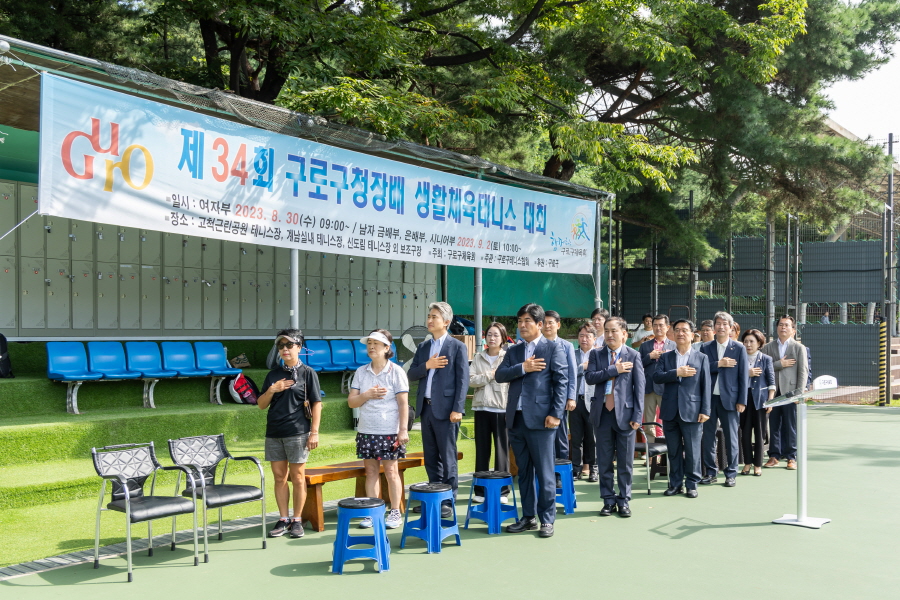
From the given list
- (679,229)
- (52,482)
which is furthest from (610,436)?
(679,229)

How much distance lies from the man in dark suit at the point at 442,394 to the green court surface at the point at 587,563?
0.48 m

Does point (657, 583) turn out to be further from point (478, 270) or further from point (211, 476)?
point (478, 270)

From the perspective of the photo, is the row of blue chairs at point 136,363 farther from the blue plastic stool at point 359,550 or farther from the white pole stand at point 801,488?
the white pole stand at point 801,488

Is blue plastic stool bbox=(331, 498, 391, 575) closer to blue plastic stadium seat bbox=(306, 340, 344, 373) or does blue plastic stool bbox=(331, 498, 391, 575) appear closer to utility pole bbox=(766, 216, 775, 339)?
blue plastic stadium seat bbox=(306, 340, 344, 373)

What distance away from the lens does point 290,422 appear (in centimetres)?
496

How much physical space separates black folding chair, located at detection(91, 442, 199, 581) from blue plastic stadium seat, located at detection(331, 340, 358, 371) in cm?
515

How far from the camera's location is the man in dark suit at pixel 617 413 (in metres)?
5.61

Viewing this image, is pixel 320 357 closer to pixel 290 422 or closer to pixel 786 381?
pixel 290 422

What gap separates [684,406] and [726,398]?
0.71 metres

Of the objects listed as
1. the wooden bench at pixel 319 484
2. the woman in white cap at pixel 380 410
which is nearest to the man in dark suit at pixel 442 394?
the wooden bench at pixel 319 484

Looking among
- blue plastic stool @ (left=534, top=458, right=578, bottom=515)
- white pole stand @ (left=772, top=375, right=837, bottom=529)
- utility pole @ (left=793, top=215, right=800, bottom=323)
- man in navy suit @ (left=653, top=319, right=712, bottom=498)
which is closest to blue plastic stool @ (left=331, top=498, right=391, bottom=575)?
blue plastic stool @ (left=534, top=458, right=578, bottom=515)

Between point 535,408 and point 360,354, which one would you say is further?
point 360,354

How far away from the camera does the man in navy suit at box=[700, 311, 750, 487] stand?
6867mm

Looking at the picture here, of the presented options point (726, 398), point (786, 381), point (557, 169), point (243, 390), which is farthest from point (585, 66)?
point (243, 390)
